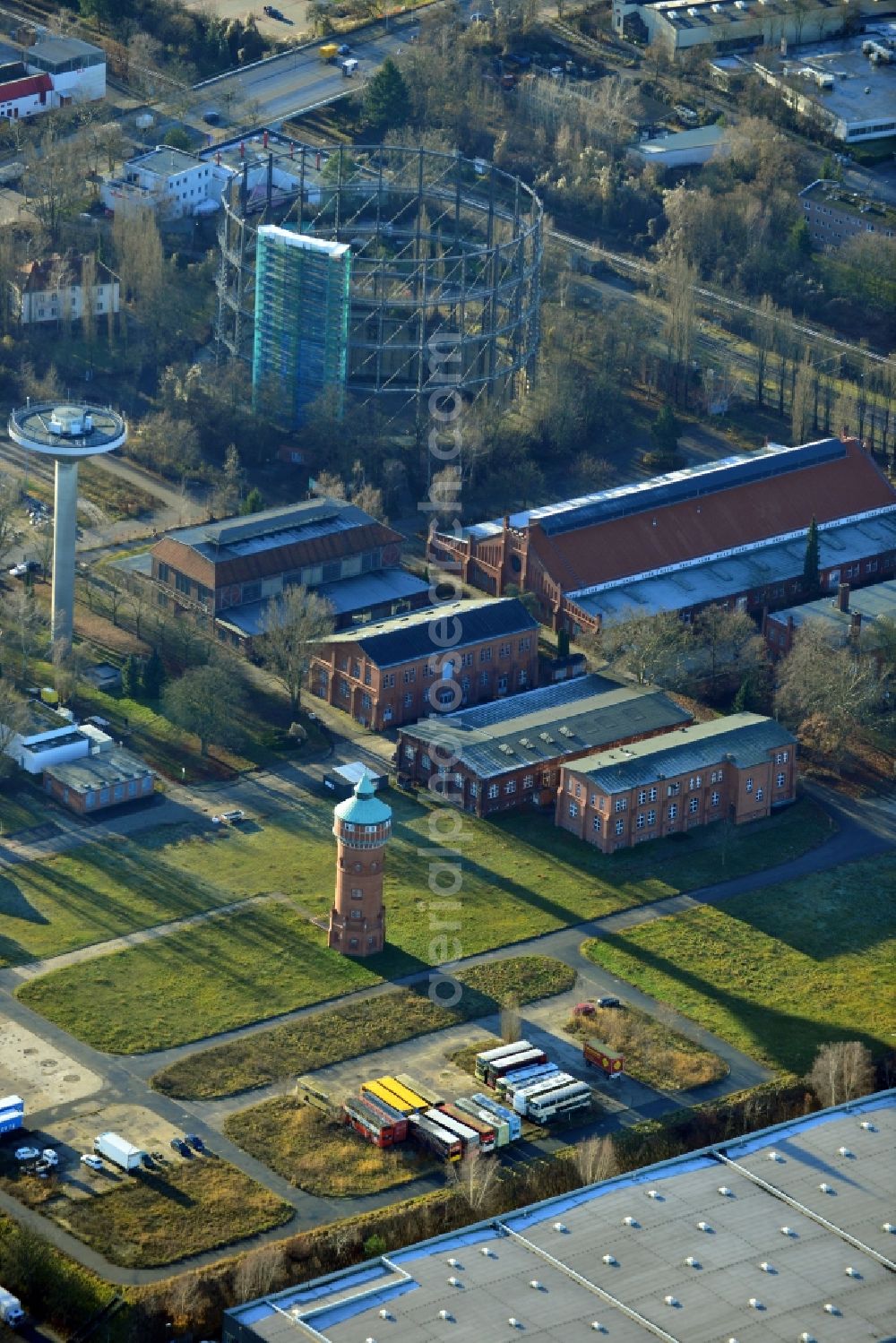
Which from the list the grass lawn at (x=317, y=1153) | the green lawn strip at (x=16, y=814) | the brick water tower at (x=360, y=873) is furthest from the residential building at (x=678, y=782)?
the grass lawn at (x=317, y=1153)

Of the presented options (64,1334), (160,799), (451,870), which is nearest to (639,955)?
(451,870)

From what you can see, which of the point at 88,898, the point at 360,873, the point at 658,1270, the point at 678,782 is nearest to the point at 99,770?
the point at 88,898

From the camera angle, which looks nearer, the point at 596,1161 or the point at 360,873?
the point at 596,1161

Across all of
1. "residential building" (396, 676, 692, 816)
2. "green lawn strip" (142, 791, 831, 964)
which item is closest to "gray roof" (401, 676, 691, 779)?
"residential building" (396, 676, 692, 816)

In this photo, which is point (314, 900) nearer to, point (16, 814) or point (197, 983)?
point (197, 983)

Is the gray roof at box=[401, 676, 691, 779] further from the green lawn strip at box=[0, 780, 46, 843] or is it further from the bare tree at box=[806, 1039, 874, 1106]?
the bare tree at box=[806, 1039, 874, 1106]

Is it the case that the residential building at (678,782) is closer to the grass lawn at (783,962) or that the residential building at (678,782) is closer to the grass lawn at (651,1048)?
the grass lawn at (783,962)
